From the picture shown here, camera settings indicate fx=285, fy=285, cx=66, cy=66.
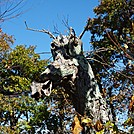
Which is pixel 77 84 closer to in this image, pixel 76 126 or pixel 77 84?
pixel 77 84

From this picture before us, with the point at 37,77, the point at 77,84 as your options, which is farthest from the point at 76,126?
the point at 37,77

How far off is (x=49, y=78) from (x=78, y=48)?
0.39 meters

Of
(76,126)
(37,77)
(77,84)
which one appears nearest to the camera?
(76,126)

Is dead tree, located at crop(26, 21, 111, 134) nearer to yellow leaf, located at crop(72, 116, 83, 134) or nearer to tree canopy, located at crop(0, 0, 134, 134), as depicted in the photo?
yellow leaf, located at crop(72, 116, 83, 134)

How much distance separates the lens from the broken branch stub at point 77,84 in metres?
1.96

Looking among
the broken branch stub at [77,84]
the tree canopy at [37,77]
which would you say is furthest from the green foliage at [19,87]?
the broken branch stub at [77,84]

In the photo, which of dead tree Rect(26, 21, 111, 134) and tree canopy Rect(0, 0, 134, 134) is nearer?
dead tree Rect(26, 21, 111, 134)

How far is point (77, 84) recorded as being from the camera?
6.67 feet

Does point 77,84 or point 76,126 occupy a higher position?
point 77,84

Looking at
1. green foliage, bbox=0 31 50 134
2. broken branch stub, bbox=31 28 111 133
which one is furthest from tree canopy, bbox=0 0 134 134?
broken branch stub, bbox=31 28 111 133

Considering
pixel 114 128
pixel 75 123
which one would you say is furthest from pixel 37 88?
pixel 114 128

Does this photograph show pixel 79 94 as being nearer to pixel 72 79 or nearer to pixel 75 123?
pixel 72 79

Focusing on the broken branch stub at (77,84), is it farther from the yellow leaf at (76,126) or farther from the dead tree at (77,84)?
the yellow leaf at (76,126)

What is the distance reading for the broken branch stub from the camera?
6.43 feet
